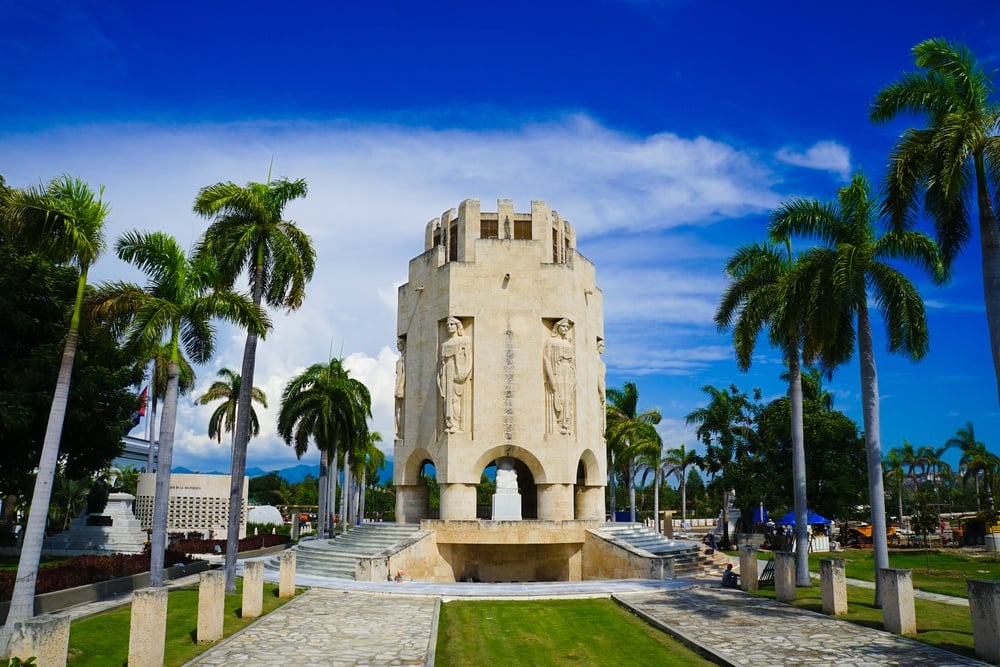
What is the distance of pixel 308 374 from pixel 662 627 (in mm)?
28776

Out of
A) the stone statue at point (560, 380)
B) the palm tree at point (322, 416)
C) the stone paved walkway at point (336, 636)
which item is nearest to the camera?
the stone paved walkway at point (336, 636)

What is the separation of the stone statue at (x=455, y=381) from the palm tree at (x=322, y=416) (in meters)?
10.8

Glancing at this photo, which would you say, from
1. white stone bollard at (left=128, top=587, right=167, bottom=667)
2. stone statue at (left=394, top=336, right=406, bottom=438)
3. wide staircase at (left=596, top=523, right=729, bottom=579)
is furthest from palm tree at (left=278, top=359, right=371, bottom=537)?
white stone bollard at (left=128, top=587, right=167, bottom=667)

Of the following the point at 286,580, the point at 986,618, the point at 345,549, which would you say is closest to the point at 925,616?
the point at 986,618

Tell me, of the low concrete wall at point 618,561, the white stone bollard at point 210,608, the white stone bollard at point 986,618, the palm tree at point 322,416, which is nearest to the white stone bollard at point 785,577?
the low concrete wall at point 618,561

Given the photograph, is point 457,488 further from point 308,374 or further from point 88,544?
point 88,544

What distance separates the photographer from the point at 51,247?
15.9 meters

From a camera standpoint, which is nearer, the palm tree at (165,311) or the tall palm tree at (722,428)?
the palm tree at (165,311)

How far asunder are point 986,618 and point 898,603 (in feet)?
8.42

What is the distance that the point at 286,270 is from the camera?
2252cm

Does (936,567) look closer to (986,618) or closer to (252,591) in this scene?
(986,618)

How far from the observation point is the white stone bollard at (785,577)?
67.2 feet

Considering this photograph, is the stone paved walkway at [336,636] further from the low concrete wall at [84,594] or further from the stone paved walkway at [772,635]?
the low concrete wall at [84,594]

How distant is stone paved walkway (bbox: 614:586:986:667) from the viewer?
13.3 meters
